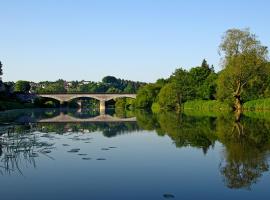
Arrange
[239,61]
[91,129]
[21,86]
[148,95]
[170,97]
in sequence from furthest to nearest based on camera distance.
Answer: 1. [21,86]
2. [148,95]
3. [170,97]
4. [239,61]
5. [91,129]

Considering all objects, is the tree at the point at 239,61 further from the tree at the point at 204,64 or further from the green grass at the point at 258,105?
the tree at the point at 204,64

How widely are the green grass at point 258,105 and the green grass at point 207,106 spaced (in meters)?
3.16

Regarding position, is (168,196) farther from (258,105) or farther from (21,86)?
(21,86)

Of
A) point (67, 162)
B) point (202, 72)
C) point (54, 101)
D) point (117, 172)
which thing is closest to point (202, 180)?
point (117, 172)

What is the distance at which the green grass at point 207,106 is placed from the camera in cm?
7569

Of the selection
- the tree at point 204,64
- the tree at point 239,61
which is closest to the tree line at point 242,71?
the tree at point 239,61

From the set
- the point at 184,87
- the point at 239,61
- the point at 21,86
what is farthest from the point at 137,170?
the point at 21,86

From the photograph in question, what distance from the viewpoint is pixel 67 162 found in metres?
17.1

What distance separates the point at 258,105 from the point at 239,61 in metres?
9.75

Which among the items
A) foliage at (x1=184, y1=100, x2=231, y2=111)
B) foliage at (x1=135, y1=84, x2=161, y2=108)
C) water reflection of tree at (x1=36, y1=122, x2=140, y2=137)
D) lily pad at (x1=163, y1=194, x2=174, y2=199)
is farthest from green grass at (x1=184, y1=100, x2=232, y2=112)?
lily pad at (x1=163, y1=194, x2=174, y2=199)

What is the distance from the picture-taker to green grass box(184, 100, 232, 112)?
75688 mm

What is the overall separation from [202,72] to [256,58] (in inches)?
1082

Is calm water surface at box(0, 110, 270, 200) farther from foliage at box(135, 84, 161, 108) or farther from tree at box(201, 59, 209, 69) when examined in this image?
foliage at box(135, 84, 161, 108)

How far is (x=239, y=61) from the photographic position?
6581 cm
